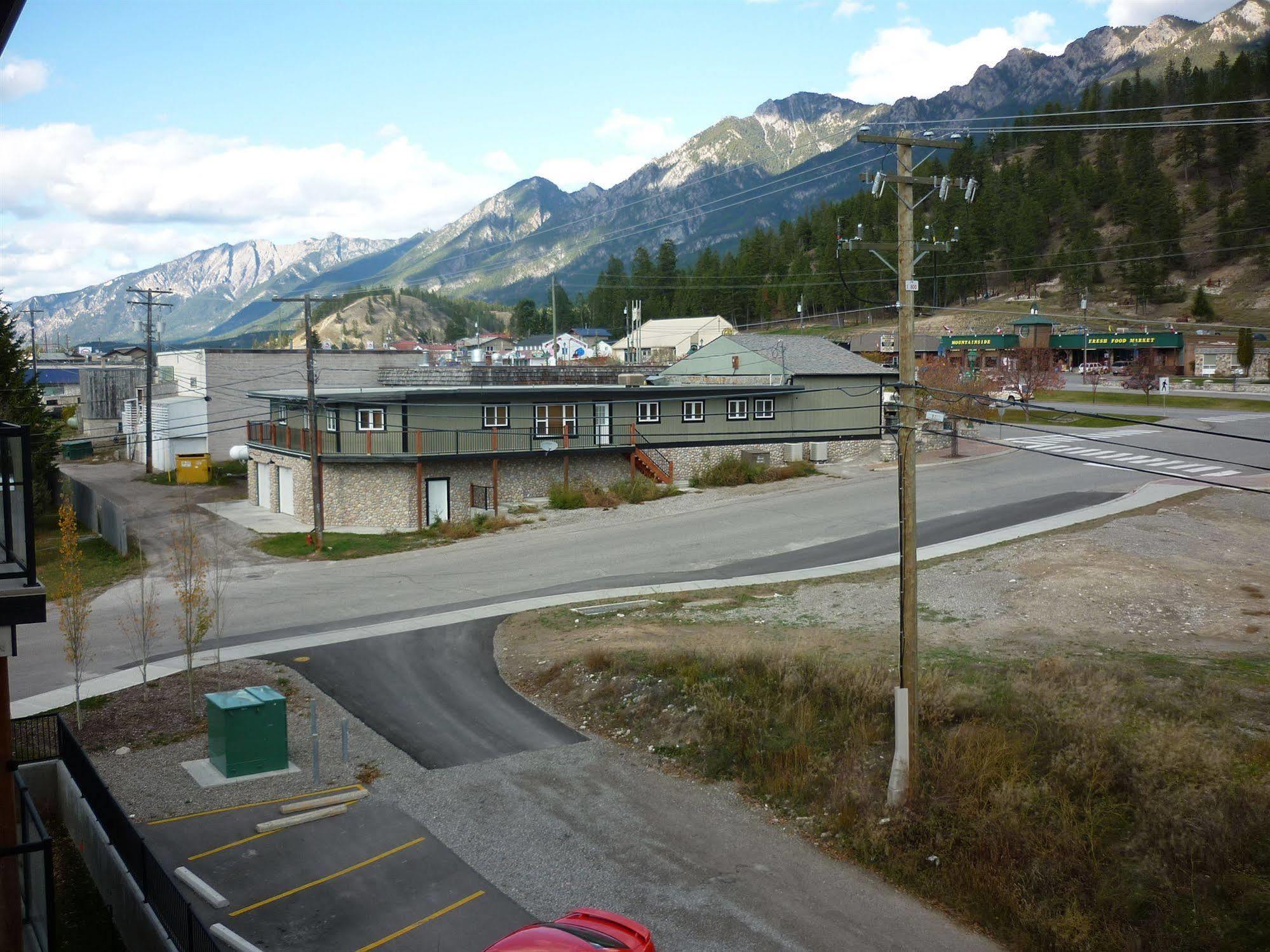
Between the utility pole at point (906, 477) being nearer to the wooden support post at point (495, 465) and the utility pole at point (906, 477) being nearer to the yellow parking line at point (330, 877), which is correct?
the yellow parking line at point (330, 877)

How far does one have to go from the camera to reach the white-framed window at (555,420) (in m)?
48.3

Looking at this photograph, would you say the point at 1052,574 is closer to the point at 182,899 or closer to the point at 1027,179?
the point at 182,899

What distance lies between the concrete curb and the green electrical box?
629 centimetres

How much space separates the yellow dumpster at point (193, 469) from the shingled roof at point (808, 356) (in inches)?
1288

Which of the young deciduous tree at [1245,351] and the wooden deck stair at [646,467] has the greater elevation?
the young deciduous tree at [1245,351]

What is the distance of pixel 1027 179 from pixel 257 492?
148 metres

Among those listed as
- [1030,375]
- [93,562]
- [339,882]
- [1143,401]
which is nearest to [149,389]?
[93,562]

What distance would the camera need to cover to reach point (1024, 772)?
47.2 ft

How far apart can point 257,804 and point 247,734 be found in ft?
5.08

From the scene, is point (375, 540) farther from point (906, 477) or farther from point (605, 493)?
point (906, 477)

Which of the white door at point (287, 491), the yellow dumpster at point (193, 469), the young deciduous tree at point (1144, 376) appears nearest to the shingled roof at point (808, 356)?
the young deciduous tree at point (1144, 376)

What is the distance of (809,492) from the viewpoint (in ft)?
154

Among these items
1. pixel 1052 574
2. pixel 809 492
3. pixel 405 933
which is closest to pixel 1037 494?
pixel 809 492

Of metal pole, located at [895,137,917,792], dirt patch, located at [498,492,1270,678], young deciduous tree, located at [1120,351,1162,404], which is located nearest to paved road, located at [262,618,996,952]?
metal pole, located at [895,137,917,792]
